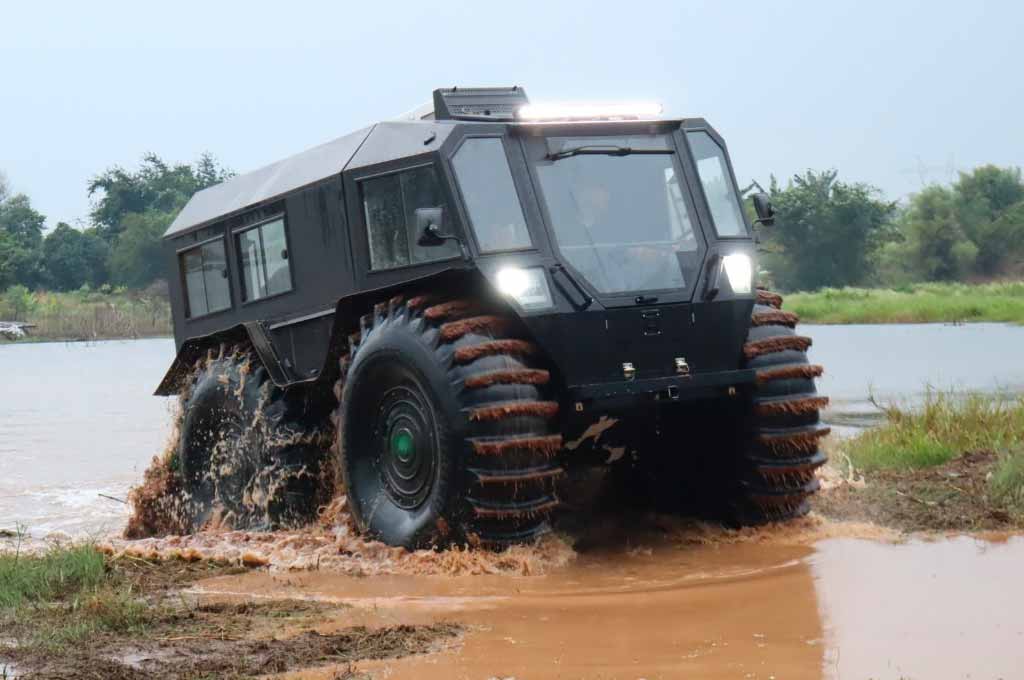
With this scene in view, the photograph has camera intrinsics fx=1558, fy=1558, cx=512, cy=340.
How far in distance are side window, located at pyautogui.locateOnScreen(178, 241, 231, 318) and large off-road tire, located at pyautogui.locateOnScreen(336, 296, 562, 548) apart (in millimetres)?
3285

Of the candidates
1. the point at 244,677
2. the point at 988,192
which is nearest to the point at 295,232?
the point at 244,677

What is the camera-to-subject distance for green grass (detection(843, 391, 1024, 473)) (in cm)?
1280

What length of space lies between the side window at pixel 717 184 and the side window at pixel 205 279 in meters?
4.29

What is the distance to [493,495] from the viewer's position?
28.2 feet

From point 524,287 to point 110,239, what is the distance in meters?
69.2

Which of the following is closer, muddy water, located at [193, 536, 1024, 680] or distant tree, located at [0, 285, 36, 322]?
muddy water, located at [193, 536, 1024, 680]

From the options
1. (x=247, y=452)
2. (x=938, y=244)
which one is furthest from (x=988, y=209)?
(x=247, y=452)

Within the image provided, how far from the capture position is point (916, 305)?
178ft

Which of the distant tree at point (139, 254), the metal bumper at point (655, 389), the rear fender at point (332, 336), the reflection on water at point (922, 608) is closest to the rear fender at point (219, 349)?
the rear fender at point (332, 336)

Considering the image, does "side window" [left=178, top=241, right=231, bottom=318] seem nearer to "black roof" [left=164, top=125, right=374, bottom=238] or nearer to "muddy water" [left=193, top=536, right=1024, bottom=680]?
"black roof" [left=164, top=125, right=374, bottom=238]

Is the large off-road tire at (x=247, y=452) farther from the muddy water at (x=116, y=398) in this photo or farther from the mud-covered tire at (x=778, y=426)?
the mud-covered tire at (x=778, y=426)

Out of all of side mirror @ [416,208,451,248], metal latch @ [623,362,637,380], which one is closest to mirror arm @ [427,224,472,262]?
side mirror @ [416,208,451,248]

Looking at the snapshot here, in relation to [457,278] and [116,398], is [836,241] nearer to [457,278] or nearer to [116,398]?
[116,398]

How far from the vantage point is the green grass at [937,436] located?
12.8 meters
